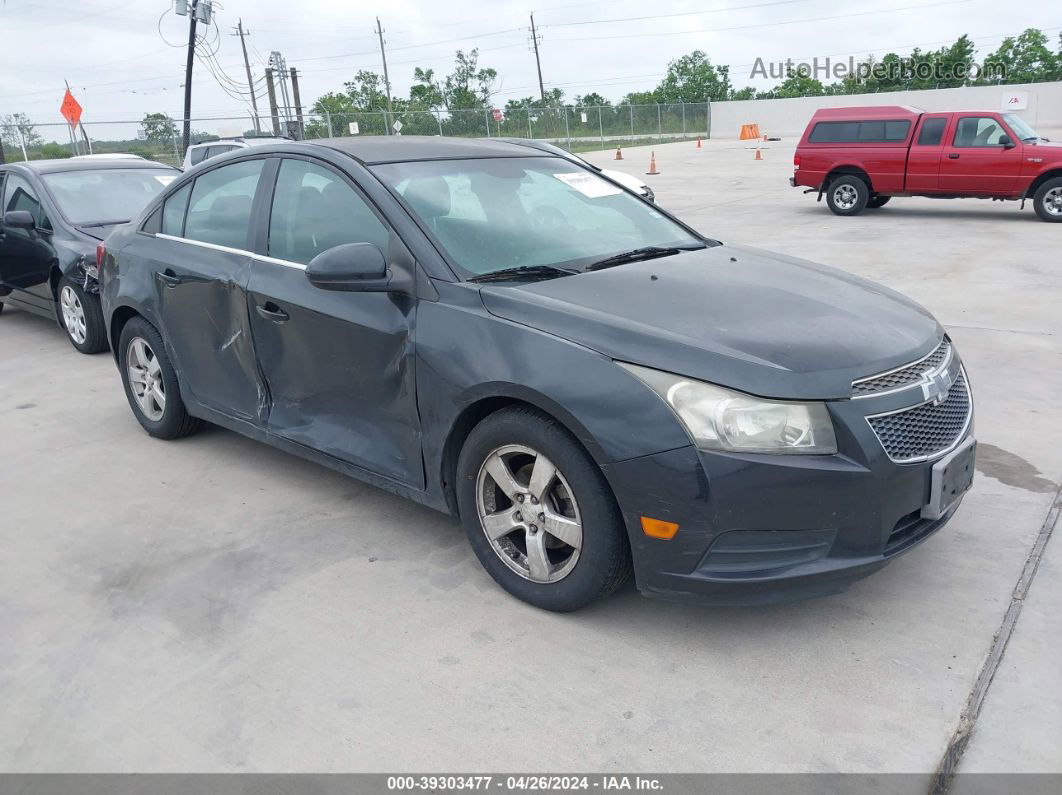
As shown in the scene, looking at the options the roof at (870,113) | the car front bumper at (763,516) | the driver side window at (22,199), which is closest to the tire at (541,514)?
the car front bumper at (763,516)

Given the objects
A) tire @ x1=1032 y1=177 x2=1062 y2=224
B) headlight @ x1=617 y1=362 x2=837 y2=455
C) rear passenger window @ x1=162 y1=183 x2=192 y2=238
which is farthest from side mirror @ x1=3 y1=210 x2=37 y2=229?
tire @ x1=1032 y1=177 x2=1062 y2=224

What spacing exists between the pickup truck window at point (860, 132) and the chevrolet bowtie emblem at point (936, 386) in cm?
1258

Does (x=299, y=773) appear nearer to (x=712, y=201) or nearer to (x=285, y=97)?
(x=712, y=201)

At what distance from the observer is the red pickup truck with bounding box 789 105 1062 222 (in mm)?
13422

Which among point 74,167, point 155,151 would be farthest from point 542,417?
point 155,151

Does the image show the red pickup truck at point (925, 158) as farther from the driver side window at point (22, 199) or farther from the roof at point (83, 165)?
the driver side window at point (22, 199)

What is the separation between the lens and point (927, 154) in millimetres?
14141

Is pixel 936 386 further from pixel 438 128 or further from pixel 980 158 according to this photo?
pixel 438 128

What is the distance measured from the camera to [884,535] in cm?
292

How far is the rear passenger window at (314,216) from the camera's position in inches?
151

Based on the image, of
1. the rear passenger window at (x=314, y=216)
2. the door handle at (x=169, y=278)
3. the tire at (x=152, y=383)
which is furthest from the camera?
the tire at (x=152, y=383)
